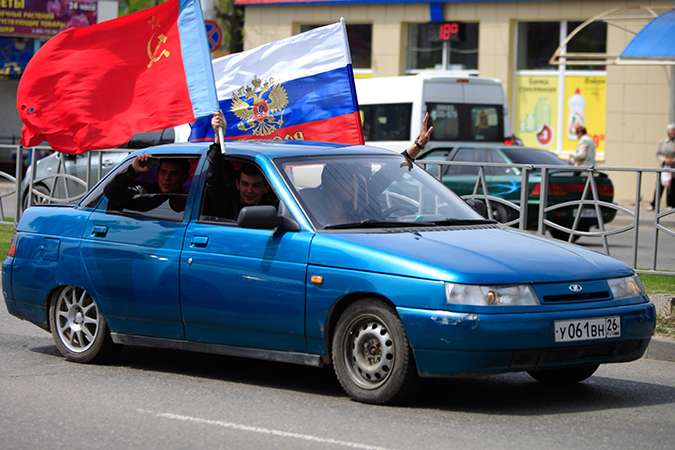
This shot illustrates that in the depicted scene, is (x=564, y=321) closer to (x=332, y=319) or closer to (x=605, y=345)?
(x=605, y=345)

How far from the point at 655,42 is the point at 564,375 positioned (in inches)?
590

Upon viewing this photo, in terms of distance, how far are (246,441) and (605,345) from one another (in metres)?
2.17

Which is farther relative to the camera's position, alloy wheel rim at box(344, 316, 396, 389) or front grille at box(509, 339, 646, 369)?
alloy wheel rim at box(344, 316, 396, 389)

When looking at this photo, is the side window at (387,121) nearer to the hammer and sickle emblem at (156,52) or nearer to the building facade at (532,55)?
the building facade at (532,55)

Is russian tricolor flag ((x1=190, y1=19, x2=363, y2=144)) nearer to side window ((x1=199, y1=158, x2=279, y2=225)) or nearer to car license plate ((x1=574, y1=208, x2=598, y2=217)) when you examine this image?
side window ((x1=199, y1=158, x2=279, y2=225))

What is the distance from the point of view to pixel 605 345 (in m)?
5.78

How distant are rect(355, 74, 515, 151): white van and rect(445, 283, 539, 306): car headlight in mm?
15991

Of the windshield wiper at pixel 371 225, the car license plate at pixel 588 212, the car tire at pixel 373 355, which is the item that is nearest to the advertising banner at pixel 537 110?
the car license plate at pixel 588 212

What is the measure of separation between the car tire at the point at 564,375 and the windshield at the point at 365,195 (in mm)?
1101

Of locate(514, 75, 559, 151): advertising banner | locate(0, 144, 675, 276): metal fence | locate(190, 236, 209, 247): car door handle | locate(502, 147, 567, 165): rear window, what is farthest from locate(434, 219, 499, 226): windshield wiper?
locate(514, 75, 559, 151): advertising banner

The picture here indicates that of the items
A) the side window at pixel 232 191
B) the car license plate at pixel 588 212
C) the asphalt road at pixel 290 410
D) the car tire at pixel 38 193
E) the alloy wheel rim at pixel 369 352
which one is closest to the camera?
the asphalt road at pixel 290 410

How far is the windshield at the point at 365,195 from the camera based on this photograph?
20.6ft

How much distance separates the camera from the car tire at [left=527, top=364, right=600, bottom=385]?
21.1ft

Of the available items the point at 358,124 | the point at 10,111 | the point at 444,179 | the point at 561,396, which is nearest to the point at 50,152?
the point at 444,179
